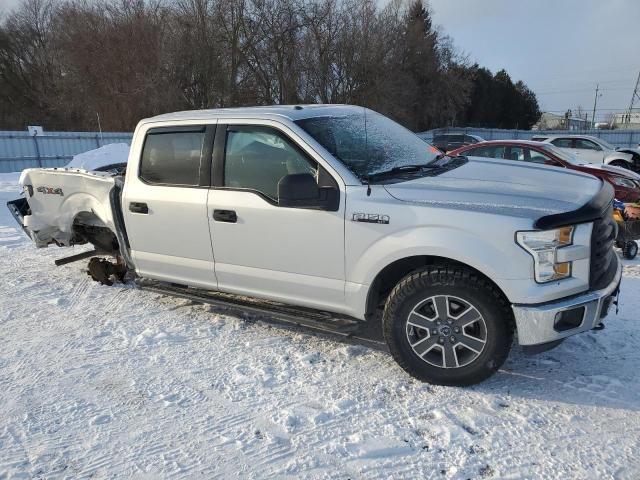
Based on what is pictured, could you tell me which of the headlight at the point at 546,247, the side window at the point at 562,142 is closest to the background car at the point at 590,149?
the side window at the point at 562,142

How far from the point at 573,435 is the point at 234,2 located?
1403 inches

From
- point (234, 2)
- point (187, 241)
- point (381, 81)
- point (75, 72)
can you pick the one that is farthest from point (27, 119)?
point (187, 241)

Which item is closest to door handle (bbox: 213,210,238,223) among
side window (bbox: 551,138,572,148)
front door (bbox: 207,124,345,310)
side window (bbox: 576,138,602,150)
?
front door (bbox: 207,124,345,310)

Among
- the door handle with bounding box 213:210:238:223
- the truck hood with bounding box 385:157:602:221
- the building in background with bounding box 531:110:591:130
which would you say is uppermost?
the truck hood with bounding box 385:157:602:221

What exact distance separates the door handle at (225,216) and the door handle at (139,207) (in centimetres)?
83

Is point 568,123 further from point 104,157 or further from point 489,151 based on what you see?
point 104,157

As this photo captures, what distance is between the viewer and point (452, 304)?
134 inches

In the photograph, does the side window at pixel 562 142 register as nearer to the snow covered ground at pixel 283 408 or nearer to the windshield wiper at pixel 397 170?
the snow covered ground at pixel 283 408

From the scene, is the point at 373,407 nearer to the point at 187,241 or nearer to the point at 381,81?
the point at 187,241

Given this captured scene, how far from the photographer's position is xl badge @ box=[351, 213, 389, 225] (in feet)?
11.4

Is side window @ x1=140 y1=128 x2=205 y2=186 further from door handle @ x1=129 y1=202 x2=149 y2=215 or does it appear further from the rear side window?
the rear side window

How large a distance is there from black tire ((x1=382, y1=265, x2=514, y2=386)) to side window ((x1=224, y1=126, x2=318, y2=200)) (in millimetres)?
1119

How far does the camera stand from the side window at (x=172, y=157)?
14.4 feet

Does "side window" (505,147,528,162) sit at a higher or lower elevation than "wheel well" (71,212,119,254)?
higher
